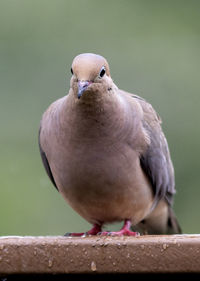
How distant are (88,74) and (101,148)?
0.53m

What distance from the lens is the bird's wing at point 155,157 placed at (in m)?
4.57

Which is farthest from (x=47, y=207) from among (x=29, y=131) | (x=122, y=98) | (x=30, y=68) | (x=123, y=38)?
(x=122, y=98)

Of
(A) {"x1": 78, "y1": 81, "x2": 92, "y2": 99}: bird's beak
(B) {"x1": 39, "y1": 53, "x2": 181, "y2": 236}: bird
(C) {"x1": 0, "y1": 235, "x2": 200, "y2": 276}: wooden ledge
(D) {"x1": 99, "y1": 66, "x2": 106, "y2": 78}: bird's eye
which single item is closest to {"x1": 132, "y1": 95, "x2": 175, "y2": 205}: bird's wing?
(B) {"x1": 39, "y1": 53, "x2": 181, "y2": 236}: bird

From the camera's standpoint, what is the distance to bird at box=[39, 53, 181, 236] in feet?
13.2

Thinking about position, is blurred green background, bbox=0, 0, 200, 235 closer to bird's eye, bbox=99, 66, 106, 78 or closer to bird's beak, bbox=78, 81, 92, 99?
bird's eye, bbox=99, 66, 106, 78

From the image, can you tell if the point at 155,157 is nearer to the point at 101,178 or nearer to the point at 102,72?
the point at 101,178

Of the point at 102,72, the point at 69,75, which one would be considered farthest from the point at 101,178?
the point at 69,75

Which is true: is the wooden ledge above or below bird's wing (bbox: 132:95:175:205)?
below

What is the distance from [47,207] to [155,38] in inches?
79.9

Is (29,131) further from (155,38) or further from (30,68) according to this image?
(155,38)

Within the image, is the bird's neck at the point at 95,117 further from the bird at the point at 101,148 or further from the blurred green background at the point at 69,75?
the blurred green background at the point at 69,75

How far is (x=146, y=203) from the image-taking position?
4.66 m

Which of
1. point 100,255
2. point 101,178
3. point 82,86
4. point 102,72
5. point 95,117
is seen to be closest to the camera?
point 100,255

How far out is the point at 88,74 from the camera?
3.84 meters
